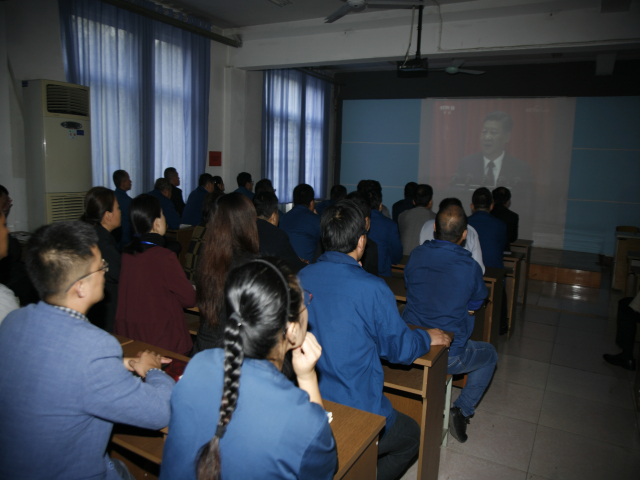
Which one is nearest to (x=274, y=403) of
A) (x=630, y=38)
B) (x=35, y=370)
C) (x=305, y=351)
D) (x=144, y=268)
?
(x=305, y=351)

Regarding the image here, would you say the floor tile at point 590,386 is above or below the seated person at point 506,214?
below

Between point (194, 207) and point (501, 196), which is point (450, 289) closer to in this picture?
point (501, 196)

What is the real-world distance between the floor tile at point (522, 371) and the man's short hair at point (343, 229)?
2.32 metres

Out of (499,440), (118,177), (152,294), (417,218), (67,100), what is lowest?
(499,440)

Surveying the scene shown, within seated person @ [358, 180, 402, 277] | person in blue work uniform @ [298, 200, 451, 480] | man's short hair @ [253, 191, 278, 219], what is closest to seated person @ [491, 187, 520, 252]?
seated person @ [358, 180, 402, 277]

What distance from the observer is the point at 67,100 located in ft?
14.3

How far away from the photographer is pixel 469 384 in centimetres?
269

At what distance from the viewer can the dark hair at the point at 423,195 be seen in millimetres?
4391

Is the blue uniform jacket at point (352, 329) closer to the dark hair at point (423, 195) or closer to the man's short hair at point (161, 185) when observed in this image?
the dark hair at point (423, 195)

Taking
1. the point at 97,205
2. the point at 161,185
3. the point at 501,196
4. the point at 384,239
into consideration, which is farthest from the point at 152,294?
the point at 501,196

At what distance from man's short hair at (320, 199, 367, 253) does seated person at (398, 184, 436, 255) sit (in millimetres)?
2690

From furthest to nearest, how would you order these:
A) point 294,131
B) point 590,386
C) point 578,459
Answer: point 294,131, point 590,386, point 578,459

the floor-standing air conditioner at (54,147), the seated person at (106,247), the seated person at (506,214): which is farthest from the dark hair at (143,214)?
the seated person at (506,214)

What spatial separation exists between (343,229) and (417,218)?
9.12ft
